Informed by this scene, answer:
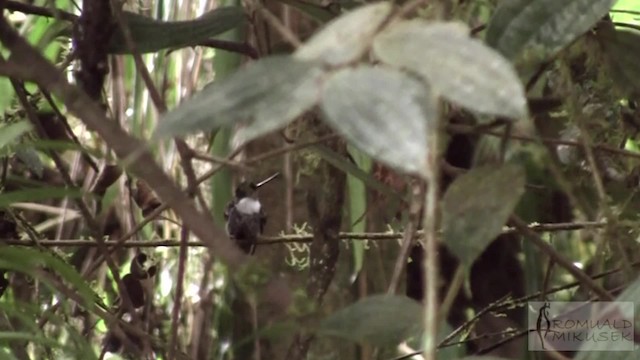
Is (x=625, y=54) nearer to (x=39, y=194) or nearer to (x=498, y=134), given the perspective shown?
(x=498, y=134)

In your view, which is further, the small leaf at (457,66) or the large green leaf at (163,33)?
the large green leaf at (163,33)

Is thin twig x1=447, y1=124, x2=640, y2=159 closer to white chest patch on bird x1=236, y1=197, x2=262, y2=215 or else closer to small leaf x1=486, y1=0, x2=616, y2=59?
small leaf x1=486, y1=0, x2=616, y2=59

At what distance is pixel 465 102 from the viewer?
0.85 ft

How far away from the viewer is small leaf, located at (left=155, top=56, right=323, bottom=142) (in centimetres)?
26

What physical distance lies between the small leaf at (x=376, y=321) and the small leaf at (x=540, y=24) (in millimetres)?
131

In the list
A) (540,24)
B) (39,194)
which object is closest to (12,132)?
(39,194)

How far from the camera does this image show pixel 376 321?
389mm

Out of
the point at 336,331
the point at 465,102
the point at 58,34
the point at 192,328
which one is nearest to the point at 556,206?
the point at 192,328

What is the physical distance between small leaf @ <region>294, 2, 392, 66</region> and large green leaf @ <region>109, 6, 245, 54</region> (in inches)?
12.3

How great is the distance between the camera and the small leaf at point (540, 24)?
0.44 m

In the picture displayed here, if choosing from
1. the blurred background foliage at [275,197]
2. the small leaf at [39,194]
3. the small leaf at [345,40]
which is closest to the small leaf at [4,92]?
the blurred background foliage at [275,197]

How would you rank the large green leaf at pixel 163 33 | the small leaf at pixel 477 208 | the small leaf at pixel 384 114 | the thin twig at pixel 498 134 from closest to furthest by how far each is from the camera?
the small leaf at pixel 384 114 < the small leaf at pixel 477 208 < the thin twig at pixel 498 134 < the large green leaf at pixel 163 33

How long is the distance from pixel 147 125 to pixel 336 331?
72 centimetres

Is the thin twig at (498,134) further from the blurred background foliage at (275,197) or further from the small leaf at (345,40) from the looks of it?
the small leaf at (345,40)
